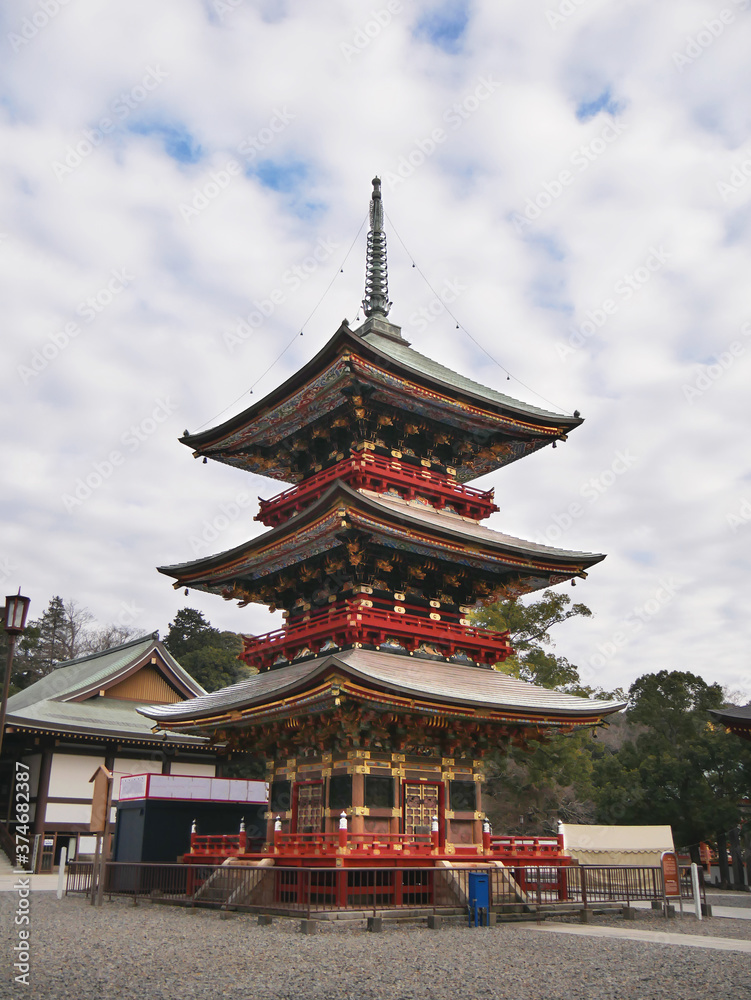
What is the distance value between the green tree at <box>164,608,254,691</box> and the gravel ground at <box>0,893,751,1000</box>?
152 feet

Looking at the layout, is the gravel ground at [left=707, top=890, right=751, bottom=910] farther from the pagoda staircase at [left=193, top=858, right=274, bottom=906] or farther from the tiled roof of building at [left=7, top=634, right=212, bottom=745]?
the tiled roof of building at [left=7, top=634, right=212, bottom=745]

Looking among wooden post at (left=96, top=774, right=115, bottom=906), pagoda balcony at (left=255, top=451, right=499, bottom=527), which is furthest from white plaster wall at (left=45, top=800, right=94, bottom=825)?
pagoda balcony at (left=255, top=451, right=499, bottom=527)

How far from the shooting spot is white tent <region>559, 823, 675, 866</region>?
31250 millimetres

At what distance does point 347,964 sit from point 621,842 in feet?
71.9

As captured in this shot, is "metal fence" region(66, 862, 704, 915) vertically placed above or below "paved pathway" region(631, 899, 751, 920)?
above


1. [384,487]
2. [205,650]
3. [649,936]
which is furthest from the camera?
[205,650]

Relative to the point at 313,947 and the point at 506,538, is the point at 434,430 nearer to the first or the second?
the point at 506,538

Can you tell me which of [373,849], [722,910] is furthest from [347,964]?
[722,910]

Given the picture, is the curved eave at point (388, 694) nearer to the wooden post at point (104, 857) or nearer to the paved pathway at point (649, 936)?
the wooden post at point (104, 857)

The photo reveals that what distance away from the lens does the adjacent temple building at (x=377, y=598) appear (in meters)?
22.3

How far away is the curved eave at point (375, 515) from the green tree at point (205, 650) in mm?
36105

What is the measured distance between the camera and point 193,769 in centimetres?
3997

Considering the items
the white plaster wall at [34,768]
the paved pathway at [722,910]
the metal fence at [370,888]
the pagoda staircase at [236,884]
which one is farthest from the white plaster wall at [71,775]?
the paved pathway at [722,910]

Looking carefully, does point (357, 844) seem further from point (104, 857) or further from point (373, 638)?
point (104, 857)
